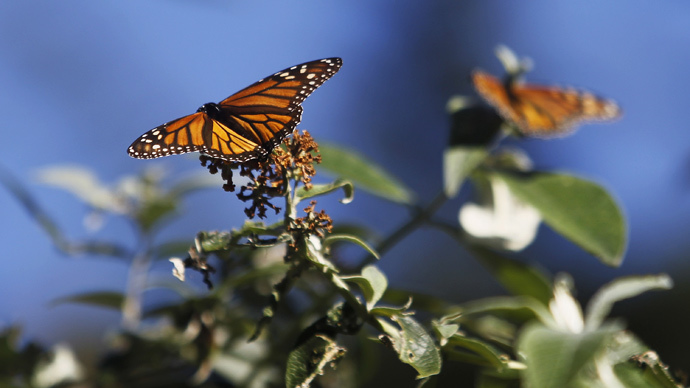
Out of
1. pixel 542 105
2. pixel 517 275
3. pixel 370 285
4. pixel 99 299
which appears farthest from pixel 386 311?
pixel 542 105

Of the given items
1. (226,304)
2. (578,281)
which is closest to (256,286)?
(226,304)

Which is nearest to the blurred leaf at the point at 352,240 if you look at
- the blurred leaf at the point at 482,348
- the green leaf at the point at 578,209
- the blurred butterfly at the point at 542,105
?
the blurred leaf at the point at 482,348

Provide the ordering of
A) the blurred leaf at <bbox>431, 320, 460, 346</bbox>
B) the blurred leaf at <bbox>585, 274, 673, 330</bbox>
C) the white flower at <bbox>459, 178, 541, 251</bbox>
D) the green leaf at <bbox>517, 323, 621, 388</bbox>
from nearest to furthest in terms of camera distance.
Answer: the green leaf at <bbox>517, 323, 621, 388</bbox>, the blurred leaf at <bbox>431, 320, 460, 346</bbox>, the blurred leaf at <bbox>585, 274, 673, 330</bbox>, the white flower at <bbox>459, 178, 541, 251</bbox>

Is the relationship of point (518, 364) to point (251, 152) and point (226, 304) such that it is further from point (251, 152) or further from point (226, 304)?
point (226, 304)

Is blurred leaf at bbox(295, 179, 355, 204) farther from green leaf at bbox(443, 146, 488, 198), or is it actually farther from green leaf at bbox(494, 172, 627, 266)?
green leaf at bbox(494, 172, 627, 266)

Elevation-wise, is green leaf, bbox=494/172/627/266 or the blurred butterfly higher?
the blurred butterfly

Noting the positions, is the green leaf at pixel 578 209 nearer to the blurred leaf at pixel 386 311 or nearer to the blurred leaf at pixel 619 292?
the blurred leaf at pixel 619 292

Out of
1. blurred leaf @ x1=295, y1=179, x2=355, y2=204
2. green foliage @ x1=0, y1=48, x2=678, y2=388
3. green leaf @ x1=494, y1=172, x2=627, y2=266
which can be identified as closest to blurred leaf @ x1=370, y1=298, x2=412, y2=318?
green foliage @ x1=0, y1=48, x2=678, y2=388

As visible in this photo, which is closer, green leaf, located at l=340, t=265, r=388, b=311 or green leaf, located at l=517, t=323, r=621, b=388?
green leaf, located at l=517, t=323, r=621, b=388
